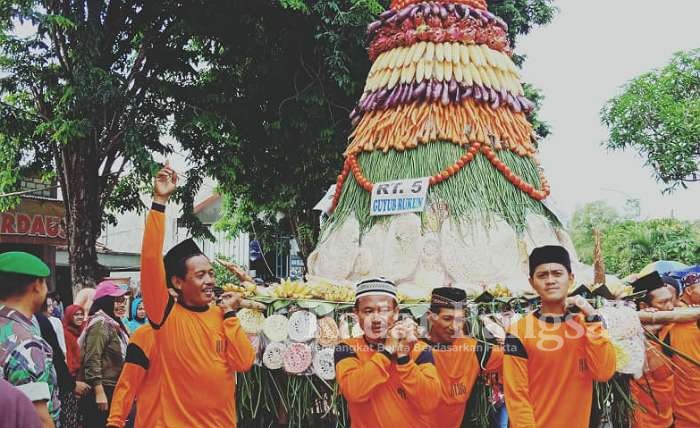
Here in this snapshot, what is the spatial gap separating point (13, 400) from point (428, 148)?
4.88 m

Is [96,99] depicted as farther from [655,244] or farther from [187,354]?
[655,244]

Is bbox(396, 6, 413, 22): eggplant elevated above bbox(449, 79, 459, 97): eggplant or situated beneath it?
elevated above

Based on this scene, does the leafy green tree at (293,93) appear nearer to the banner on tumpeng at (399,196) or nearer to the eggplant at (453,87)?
the eggplant at (453,87)

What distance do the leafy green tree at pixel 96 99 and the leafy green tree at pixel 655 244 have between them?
29.7 ft

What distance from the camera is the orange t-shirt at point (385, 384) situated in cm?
337

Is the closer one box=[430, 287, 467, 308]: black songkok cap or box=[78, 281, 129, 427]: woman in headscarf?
box=[430, 287, 467, 308]: black songkok cap

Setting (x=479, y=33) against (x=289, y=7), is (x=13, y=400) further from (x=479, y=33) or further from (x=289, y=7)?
(x=289, y=7)

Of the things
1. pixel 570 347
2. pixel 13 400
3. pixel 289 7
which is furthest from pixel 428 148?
pixel 289 7

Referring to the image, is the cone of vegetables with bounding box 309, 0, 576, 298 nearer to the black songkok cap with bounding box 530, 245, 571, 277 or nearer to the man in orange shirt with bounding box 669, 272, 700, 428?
the man in orange shirt with bounding box 669, 272, 700, 428

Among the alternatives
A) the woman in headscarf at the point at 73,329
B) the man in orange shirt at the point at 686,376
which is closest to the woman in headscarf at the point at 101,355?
the woman in headscarf at the point at 73,329

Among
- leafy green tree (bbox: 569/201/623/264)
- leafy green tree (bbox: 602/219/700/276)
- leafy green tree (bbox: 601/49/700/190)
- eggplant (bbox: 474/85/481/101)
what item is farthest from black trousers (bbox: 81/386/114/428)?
leafy green tree (bbox: 569/201/623/264)

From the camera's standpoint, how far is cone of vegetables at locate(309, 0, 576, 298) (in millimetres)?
5836

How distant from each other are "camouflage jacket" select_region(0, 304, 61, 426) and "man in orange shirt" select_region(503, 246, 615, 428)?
2.07 meters

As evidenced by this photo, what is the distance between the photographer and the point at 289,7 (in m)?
11.0
